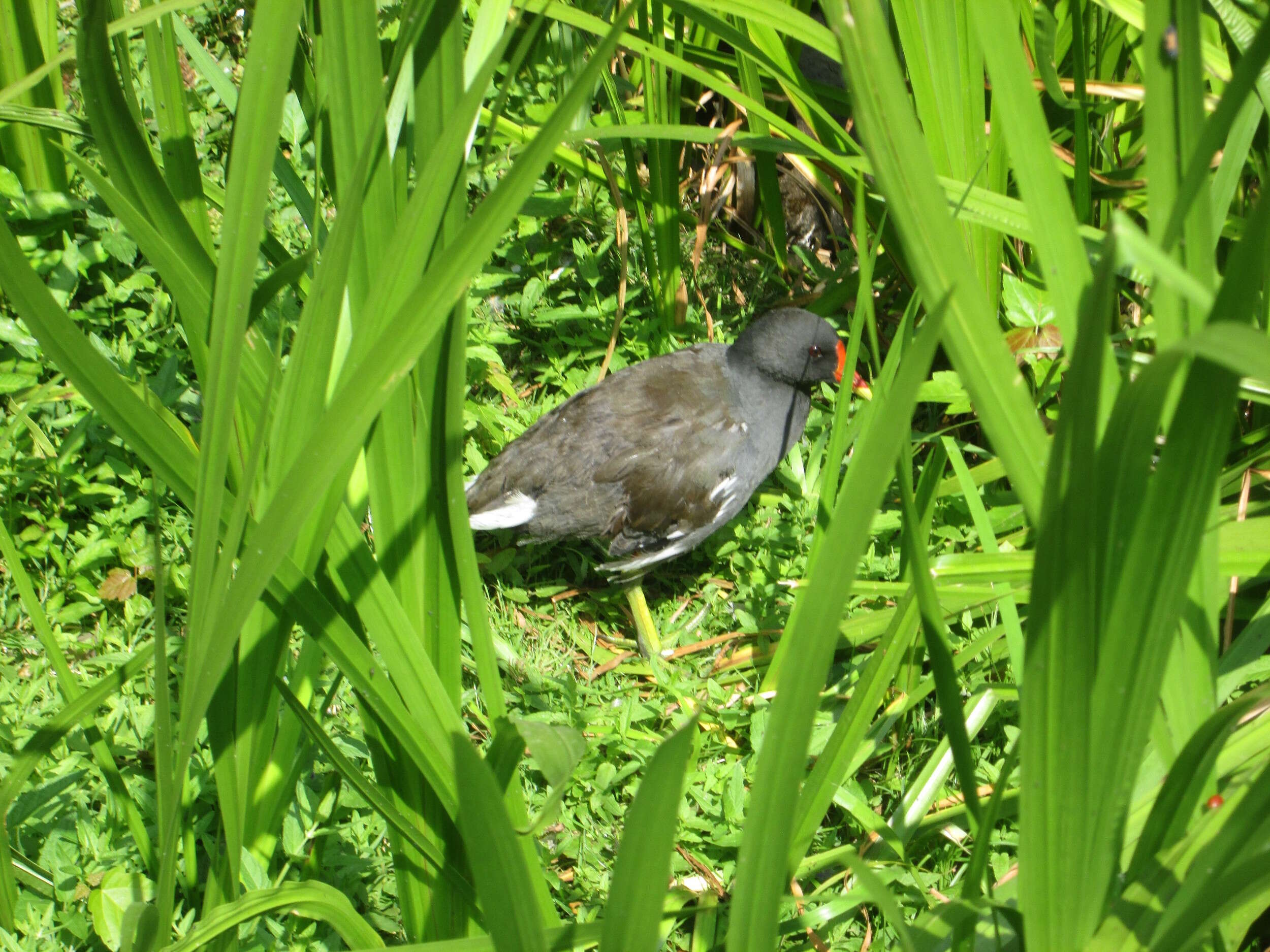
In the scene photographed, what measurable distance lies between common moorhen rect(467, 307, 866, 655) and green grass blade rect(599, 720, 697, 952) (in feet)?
7.30

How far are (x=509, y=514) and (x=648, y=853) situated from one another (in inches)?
93.1

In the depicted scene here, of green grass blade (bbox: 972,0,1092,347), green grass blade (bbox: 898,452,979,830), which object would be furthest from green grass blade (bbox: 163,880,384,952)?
green grass blade (bbox: 972,0,1092,347)

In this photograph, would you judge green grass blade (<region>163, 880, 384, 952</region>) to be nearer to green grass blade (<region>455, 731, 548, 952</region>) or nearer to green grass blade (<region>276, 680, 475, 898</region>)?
green grass blade (<region>276, 680, 475, 898</region>)

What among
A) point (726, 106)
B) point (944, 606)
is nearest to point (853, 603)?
point (944, 606)

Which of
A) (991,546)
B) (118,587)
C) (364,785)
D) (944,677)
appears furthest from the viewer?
(118,587)

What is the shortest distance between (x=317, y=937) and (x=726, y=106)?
3.59 meters

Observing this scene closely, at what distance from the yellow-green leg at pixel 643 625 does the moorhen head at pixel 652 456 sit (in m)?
0.10

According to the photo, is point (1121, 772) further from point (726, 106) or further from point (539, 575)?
point (726, 106)

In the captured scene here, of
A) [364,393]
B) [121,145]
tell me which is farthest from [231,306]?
[121,145]

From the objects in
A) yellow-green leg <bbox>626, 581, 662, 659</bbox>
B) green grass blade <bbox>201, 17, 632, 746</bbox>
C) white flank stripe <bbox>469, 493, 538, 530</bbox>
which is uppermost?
green grass blade <bbox>201, 17, 632, 746</bbox>

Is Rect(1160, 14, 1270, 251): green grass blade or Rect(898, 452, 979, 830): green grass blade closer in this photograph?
Rect(1160, 14, 1270, 251): green grass blade

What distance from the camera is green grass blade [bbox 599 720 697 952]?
1.02m

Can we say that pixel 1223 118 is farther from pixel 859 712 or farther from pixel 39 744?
pixel 39 744

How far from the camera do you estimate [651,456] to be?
11.3ft
